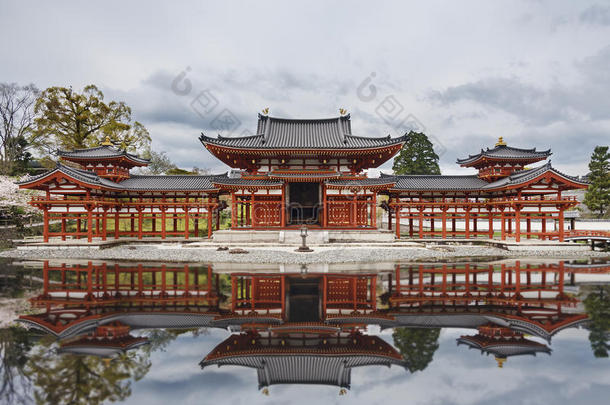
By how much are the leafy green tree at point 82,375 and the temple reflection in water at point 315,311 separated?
0.32 meters

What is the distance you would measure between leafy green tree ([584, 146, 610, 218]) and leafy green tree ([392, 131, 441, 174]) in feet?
63.8

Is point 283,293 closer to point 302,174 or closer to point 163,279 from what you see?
point 163,279

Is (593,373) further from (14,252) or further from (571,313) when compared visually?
(14,252)

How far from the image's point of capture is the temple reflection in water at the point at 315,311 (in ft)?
19.4

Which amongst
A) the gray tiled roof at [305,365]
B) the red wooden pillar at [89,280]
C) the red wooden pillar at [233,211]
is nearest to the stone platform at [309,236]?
the red wooden pillar at [233,211]

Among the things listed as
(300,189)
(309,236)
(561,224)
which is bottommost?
(309,236)

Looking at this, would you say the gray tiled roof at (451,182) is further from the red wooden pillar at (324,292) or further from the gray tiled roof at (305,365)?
the gray tiled roof at (305,365)

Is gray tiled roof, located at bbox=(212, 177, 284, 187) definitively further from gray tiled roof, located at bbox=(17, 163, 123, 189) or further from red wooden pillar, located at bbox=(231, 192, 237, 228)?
gray tiled roof, located at bbox=(17, 163, 123, 189)

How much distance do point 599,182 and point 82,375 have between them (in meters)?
53.0

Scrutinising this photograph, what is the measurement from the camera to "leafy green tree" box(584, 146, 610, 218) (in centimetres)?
3622

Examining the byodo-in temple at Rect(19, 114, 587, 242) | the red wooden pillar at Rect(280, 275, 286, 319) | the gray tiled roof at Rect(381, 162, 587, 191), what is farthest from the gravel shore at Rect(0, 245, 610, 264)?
the gray tiled roof at Rect(381, 162, 587, 191)

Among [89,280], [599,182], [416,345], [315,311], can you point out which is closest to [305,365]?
[416,345]

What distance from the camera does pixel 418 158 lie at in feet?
169

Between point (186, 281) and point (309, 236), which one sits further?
point (309, 236)
